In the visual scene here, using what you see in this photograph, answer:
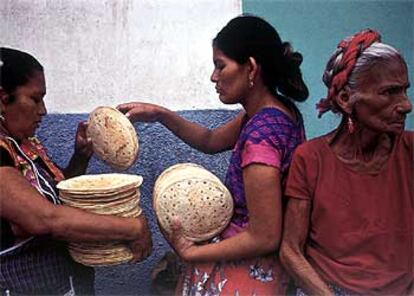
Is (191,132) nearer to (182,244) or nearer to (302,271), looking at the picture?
(182,244)

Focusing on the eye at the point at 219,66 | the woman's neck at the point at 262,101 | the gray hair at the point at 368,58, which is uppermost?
the gray hair at the point at 368,58

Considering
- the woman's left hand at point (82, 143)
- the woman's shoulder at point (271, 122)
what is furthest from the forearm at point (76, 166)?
the woman's shoulder at point (271, 122)

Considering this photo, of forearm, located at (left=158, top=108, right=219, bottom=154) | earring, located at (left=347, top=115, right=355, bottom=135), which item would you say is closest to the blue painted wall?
forearm, located at (left=158, top=108, right=219, bottom=154)

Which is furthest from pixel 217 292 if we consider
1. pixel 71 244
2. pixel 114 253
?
pixel 71 244

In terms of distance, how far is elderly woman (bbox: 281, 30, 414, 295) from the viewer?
8.05 feet

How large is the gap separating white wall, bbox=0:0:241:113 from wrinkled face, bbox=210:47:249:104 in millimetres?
864

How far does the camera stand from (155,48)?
358 cm

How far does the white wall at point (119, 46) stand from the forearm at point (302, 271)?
4.07 ft

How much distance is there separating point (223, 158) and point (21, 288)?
1406 mm

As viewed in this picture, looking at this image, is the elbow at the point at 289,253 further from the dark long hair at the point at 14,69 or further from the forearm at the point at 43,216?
the dark long hair at the point at 14,69

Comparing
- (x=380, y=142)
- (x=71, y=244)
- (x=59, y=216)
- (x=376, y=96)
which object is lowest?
(x=71, y=244)

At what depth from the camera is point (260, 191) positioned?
2488 millimetres

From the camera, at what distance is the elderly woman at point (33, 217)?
97.3 inches

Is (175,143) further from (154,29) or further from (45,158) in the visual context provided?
(45,158)
